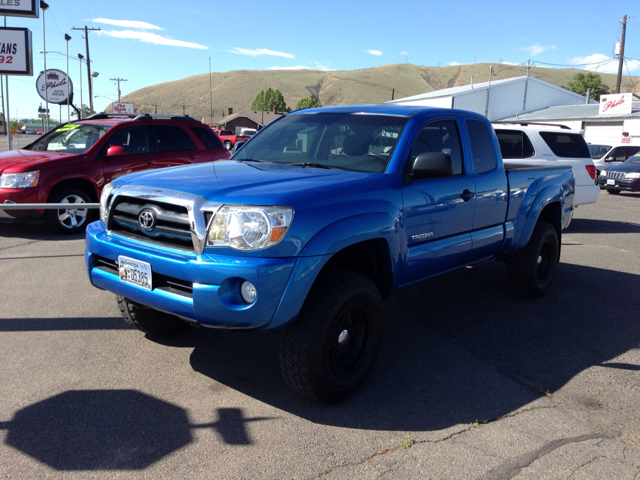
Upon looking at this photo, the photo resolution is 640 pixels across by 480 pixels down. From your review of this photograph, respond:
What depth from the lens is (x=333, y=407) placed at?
348 cm

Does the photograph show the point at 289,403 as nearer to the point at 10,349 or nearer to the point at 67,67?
the point at 10,349

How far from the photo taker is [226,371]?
3916 mm

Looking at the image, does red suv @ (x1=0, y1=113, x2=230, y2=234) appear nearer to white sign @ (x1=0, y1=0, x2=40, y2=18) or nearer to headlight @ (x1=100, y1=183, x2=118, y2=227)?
headlight @ (x1=100, y1=183, x2=118, y2=227)

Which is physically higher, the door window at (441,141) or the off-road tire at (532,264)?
the door window at (441,141)

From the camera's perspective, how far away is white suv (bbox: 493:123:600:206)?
404 inches

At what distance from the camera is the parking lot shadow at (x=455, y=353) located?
3.49 metres

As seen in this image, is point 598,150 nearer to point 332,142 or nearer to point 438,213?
point 438,213

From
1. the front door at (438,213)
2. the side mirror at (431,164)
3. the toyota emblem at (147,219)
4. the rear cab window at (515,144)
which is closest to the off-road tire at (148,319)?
the toyota emblem at (147,219)

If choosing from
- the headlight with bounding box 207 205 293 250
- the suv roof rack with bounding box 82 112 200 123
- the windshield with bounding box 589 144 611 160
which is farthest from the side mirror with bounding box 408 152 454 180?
the windshield with bounding box 589 144 611 160

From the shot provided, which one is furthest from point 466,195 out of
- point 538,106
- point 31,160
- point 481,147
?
point 538,106

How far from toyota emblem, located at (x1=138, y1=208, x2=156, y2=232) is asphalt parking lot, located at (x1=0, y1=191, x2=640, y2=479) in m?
1.10

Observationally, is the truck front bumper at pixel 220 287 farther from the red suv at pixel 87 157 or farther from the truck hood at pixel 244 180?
the red suv at pixel 87 157

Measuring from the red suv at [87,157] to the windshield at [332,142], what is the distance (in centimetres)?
433

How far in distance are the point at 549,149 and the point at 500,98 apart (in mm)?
46608
